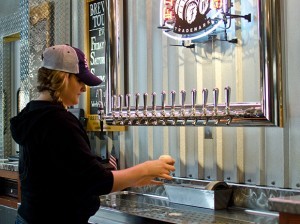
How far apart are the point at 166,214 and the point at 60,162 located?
126cm

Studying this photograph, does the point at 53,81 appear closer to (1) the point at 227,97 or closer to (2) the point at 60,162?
(2) the point at 60,162

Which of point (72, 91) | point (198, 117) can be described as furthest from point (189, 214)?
point (72, 91)

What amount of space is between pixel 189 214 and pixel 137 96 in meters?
1.18

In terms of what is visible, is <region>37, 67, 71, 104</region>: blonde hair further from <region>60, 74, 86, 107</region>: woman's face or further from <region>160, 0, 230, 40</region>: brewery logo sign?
<region>160, 0, 230, 40</region>: brewery logo sign

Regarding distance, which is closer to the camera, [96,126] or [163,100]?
[163,100]

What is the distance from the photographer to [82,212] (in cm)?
247

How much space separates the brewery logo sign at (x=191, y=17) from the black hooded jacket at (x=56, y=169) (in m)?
1.56

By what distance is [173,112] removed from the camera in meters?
3.80

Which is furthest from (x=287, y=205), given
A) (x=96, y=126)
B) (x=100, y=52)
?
(x=100, y=52)

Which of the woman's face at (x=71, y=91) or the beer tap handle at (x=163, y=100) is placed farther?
the beer tap handle at (x=163, y=100)

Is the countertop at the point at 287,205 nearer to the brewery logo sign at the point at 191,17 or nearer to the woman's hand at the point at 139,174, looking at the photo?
the woman's hand at the point at 139,174

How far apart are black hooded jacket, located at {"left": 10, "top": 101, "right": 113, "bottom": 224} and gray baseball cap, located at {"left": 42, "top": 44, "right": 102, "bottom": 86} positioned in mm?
205

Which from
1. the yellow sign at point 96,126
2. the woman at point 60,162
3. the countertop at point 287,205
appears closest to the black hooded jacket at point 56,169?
the woman at point 60,162

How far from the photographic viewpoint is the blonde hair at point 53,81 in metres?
2.48
